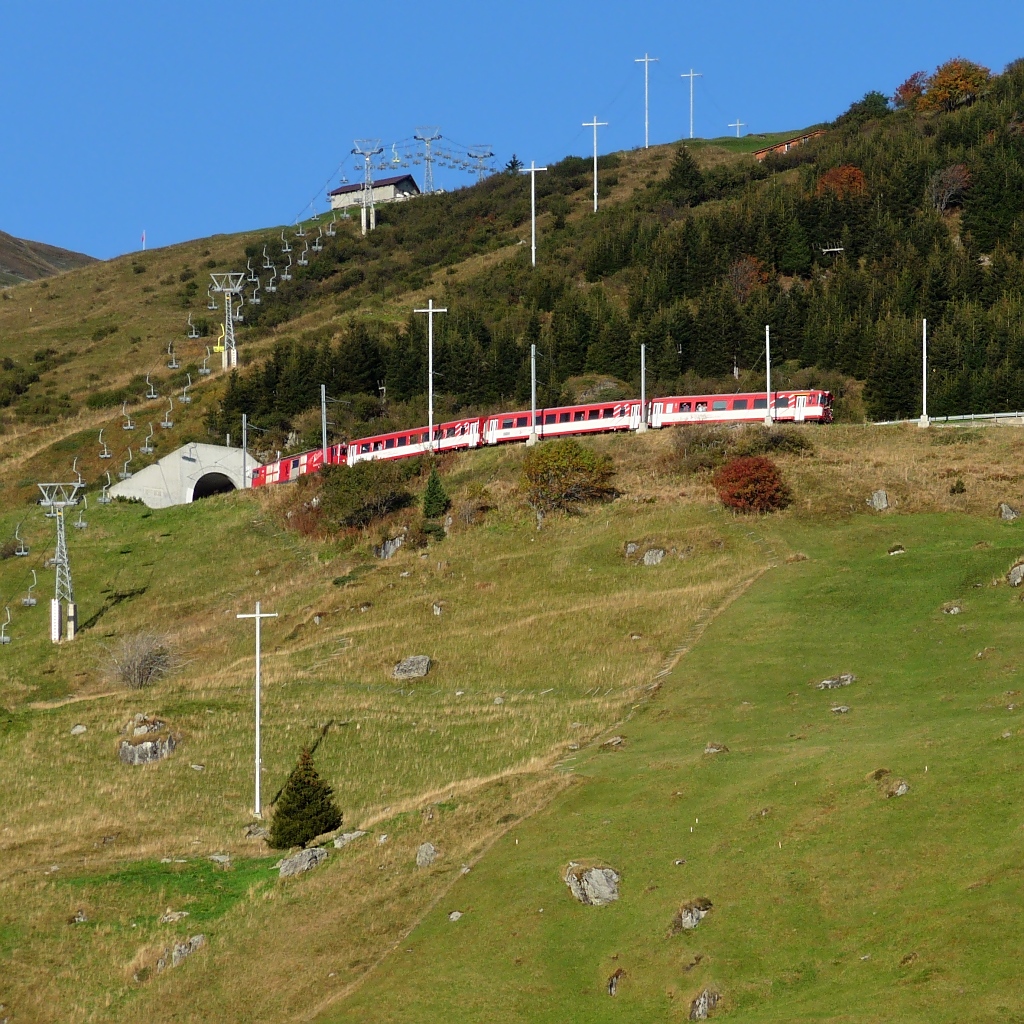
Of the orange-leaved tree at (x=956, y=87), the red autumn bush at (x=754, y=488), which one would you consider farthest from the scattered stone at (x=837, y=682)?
the orange-leaved tree at (x=956, y=87)

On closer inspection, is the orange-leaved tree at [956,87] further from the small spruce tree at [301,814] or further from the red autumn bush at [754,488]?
the small spruce tree at [301,814]

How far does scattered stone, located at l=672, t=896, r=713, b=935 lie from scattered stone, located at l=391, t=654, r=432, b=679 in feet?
105

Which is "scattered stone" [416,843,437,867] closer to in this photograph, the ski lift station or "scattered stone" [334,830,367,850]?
"scattered stone" [334,830,367,850]

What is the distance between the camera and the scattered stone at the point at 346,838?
149ft

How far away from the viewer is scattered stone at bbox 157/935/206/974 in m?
39.7

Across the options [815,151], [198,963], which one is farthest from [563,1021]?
[815,151]

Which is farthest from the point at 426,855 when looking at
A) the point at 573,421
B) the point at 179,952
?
the point at 573,421

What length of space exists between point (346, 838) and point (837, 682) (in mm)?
19818

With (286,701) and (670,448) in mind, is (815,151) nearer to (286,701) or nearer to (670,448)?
(670,448)

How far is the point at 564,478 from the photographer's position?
87.9 meters

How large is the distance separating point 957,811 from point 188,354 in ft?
446

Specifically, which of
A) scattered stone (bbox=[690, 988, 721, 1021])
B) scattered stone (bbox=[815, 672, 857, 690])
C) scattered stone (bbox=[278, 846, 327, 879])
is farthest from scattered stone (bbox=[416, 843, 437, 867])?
scattered stone (bbox=[815, 672, 857, 690])

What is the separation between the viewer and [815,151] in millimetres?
179750

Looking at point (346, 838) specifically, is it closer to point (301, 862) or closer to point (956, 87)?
point (301, 862)
